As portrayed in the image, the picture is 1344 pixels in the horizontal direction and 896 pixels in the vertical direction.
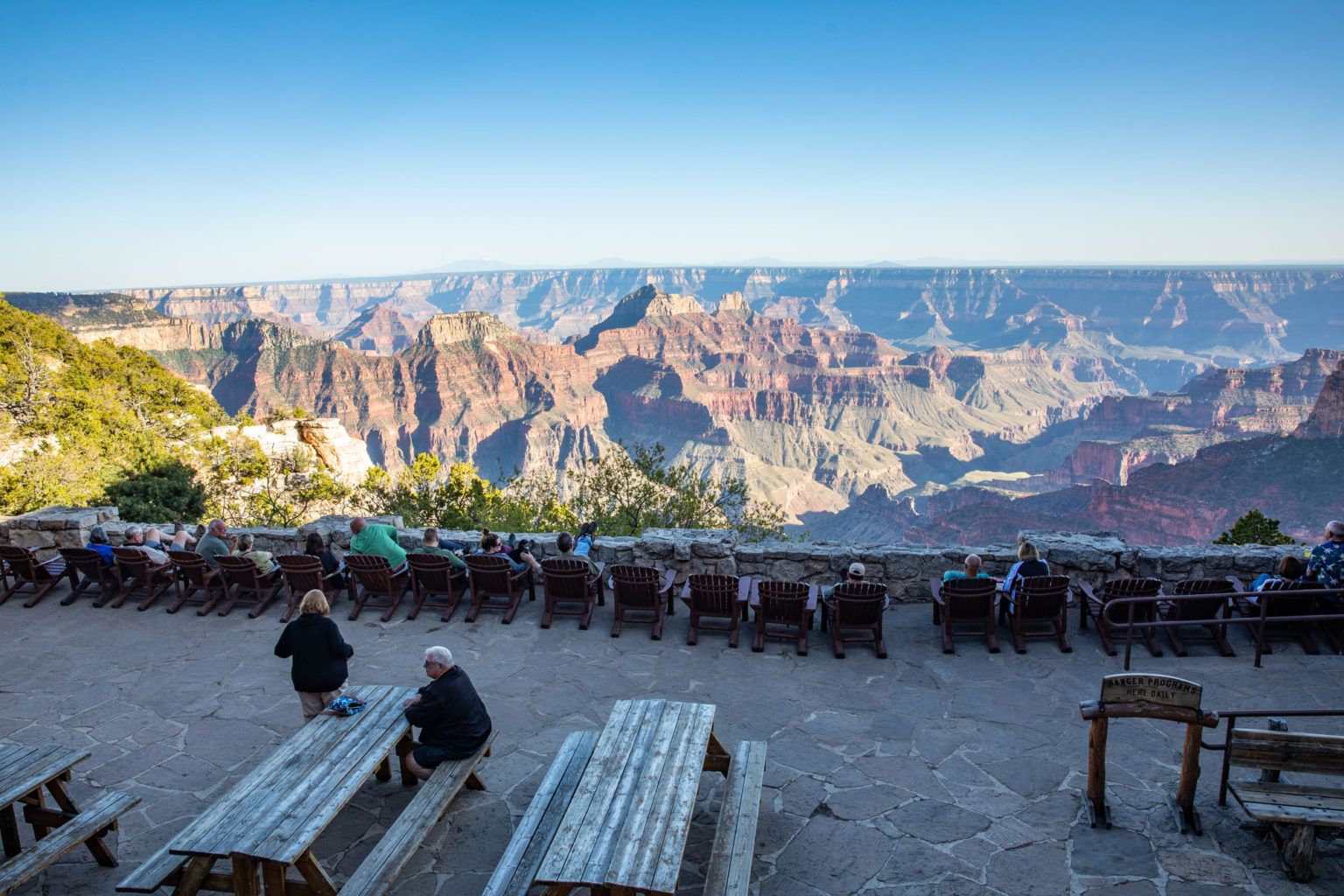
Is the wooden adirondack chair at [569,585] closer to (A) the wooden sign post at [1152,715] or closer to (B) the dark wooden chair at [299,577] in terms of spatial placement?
(B) the dark wooden chair at [299,577]

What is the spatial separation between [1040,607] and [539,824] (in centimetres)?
648

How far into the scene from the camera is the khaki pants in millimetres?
6434

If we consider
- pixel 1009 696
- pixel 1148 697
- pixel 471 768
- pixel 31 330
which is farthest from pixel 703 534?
pixel 31 330

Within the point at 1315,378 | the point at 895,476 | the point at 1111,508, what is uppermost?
the point at 1315,378

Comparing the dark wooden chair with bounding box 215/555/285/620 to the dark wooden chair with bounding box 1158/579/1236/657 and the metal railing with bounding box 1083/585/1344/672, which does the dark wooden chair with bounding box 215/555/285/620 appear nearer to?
the metal railing with bounding box 1083/585/1344/672

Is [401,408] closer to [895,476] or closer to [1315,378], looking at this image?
[895,476]

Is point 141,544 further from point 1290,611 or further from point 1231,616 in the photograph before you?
point 1290,611

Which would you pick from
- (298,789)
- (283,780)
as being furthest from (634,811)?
(283,780)

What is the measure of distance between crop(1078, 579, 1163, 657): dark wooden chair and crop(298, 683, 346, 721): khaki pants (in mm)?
7888

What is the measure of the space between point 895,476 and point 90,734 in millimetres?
148985

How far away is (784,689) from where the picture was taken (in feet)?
26.4

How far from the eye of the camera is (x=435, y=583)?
10227 millimetres

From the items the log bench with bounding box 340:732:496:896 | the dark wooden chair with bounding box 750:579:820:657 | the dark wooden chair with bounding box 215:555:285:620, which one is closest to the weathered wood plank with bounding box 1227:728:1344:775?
the dark wooden chair with bounding box 750:579:820:657

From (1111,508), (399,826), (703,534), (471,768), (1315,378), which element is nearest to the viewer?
(399,826)
